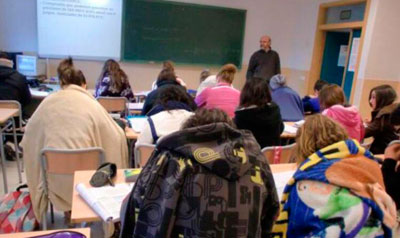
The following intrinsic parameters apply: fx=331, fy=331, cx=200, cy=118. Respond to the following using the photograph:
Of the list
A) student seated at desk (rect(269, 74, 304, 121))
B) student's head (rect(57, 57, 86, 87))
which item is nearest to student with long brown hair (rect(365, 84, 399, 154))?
student seated at desk (rect(269, 74, 304, 121))

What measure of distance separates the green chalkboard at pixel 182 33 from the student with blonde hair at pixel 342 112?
12.4 feet

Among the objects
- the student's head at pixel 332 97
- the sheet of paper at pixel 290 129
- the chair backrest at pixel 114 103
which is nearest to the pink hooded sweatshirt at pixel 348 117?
the student's head at pixel 332 97

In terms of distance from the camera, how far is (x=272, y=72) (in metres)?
6.15

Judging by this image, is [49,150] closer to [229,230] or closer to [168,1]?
[229,230]

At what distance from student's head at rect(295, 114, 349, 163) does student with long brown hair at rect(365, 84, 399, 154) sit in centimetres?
175

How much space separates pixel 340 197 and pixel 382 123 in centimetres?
212

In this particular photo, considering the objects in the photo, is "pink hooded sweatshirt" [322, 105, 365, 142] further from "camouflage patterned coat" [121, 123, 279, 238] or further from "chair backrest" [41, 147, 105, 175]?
"camouflage patterned coat" [121, 123, 279, 238]

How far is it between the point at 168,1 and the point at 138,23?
691 mm

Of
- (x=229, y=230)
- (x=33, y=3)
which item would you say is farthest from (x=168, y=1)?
(x=229, y=230)

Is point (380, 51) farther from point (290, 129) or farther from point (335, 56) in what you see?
point (290, 129)

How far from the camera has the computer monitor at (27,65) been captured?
5051 millimetres

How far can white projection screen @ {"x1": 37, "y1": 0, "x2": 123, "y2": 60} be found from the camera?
5.40 m

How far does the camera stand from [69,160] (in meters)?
2.03

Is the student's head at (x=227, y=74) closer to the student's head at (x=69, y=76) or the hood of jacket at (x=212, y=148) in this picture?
the student's head at (x=69, y=76)
